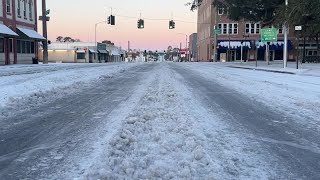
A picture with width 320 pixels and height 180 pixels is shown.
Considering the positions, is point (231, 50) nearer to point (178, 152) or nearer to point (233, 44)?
point (233, 44)

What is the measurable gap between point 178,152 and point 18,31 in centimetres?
4274

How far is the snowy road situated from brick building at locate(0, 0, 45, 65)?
104 feet

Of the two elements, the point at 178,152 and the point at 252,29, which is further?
the point at 252,29

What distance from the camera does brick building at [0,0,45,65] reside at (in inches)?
1620

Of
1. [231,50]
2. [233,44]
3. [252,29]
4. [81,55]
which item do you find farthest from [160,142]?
[81,55]

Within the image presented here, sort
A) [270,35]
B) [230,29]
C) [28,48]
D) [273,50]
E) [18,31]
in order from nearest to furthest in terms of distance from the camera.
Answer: [270,35] → [18,31] → [28,48] → [230,29] → [273,50]

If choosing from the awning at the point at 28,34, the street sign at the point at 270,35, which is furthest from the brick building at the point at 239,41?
the awning at the point at 28,34

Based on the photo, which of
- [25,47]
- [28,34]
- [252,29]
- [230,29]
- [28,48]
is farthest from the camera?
[230,29]

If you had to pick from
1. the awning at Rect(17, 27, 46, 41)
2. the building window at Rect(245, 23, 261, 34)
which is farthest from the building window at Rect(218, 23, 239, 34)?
the awning at Rect(17, 27, 46, 41)

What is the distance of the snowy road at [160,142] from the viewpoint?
4.75 m

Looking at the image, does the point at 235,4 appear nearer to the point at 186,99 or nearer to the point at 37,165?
the point at 186,99

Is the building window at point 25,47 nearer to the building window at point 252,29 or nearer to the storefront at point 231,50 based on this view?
the storefront at point 231,50

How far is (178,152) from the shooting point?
17.9ft

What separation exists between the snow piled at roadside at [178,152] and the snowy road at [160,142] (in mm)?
12
